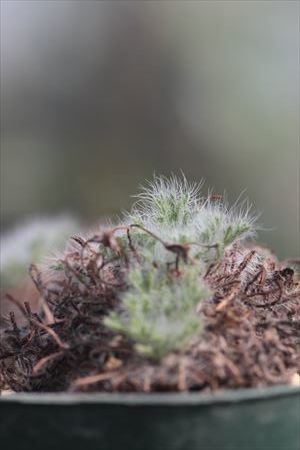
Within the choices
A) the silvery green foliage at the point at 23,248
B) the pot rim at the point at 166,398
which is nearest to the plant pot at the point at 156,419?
the pot rim at the point at 166,398

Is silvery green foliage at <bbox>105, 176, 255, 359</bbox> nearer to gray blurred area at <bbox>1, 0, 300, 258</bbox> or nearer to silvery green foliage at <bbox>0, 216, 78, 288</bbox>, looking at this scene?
silvery green foliage at <bbox>0, 216, 78, 288</bbox>

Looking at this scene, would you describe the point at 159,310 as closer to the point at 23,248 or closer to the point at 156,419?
the point at 156,419

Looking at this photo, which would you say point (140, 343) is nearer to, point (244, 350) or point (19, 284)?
point (244, 350)

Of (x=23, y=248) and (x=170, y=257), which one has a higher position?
(x=23, y=248)

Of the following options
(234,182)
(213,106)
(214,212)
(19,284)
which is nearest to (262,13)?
(213,106)

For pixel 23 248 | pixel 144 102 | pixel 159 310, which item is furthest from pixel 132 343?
pixel 144 102

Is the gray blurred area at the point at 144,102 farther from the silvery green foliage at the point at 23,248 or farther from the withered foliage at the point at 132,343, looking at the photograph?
the withered foliage at the point at 132,343
